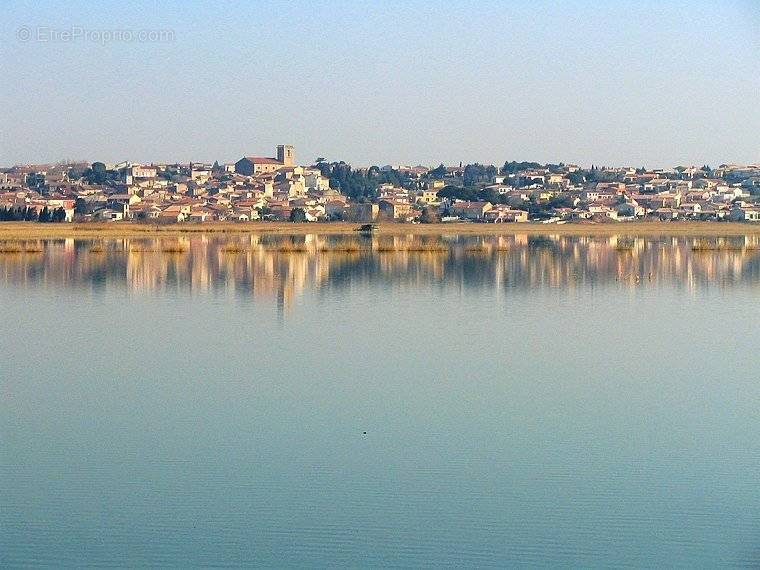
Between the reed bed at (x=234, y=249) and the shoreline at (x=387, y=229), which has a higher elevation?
the reed bed at (x=234, y=249)

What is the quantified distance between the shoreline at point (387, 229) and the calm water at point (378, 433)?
116 feet

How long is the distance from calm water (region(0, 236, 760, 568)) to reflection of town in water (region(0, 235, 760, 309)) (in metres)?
4.10

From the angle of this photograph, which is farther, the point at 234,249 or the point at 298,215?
the point at 298,215

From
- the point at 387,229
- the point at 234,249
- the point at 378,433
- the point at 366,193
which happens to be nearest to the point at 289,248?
the point at 234,249

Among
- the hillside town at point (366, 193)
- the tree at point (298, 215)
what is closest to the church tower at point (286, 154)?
the hillside town at point (366, 193)

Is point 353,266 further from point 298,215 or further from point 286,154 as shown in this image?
point 286,154

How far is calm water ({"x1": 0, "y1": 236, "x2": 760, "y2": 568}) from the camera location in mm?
6859

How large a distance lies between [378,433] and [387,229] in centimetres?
5481

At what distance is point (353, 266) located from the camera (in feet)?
96.8

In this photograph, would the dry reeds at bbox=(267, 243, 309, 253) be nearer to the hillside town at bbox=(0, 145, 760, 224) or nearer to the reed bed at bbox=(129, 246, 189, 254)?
the reed bed at bbox=(129, 246, 189, 254)

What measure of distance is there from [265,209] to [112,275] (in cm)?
5704

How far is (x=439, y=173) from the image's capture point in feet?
439

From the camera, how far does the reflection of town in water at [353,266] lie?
78.9 ft

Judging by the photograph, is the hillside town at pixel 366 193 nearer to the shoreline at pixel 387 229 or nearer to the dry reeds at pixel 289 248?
the shoreline at pixel 387 229
